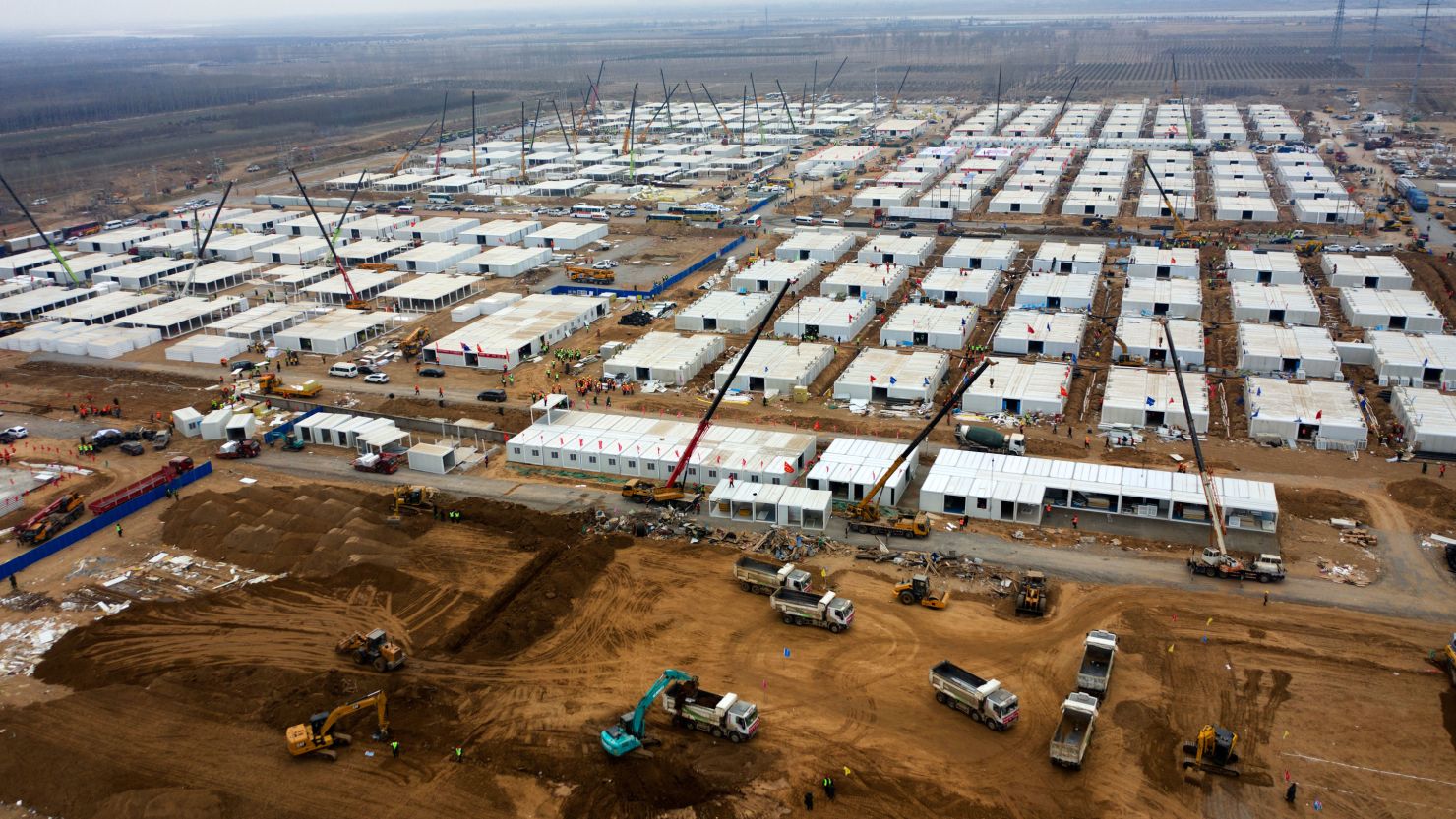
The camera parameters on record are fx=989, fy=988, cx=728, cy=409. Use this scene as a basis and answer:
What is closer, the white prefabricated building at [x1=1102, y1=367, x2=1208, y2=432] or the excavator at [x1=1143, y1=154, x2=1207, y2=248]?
the white prefabricated building at [x1=1102, y1=367, x2=1208, y2=432]

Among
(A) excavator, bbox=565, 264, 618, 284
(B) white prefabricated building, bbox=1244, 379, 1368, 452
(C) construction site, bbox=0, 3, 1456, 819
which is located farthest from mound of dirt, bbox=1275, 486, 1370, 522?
(A) excavator, bbox=565, 264, 618, 284

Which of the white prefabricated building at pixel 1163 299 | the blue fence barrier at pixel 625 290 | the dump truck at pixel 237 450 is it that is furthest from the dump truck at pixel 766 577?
the blue fence barrier at pixel 625 290

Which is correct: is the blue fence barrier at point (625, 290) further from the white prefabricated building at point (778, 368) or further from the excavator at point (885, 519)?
the excavator at point (885, 519)

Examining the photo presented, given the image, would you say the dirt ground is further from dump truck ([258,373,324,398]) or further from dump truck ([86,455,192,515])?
dump truck ([258,373,324,398])

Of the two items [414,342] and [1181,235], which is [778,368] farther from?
[1181,235]

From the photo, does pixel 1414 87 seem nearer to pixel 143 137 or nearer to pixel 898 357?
pixel 898 357

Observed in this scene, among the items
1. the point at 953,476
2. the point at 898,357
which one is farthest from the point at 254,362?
the point at 953,476

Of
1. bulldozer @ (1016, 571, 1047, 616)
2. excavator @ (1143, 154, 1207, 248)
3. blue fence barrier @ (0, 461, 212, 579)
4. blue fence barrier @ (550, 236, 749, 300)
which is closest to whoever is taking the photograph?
bulldozer @ (1016, 571, 1047, 616)
